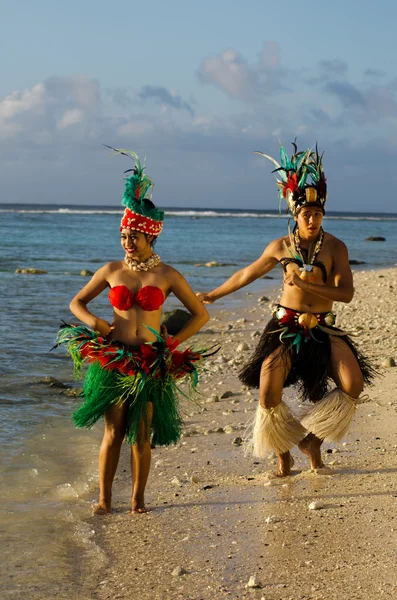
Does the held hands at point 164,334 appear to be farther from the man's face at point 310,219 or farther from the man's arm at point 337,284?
the man's face at point 310,219

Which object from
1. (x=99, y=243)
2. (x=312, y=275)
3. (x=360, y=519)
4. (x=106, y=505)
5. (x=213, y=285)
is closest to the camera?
(x=360, y=519)

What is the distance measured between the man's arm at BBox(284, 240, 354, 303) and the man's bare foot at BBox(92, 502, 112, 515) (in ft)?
5.71

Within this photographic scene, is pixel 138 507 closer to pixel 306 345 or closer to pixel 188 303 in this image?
pixel 188 303

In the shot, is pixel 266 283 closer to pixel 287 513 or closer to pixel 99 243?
pixel 287 513

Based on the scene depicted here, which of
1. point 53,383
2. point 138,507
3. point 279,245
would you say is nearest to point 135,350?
point 138,507

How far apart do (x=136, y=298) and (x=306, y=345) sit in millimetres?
1175

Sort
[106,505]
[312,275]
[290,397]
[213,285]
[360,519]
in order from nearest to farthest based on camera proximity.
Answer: [360,519]
[106,505]
[312,275]
[290,397]
[213,285]

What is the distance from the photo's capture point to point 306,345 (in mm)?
5660

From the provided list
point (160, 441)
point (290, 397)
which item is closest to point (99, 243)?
point (290, 397)

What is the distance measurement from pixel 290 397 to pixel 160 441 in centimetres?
281

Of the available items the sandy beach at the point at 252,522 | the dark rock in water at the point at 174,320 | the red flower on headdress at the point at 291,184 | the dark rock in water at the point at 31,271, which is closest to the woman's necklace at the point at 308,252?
the red flower on headdress at the point at 291,184

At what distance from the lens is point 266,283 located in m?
20.6

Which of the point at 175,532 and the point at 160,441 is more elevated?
the point at 160,441

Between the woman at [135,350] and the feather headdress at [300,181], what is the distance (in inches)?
40.4
